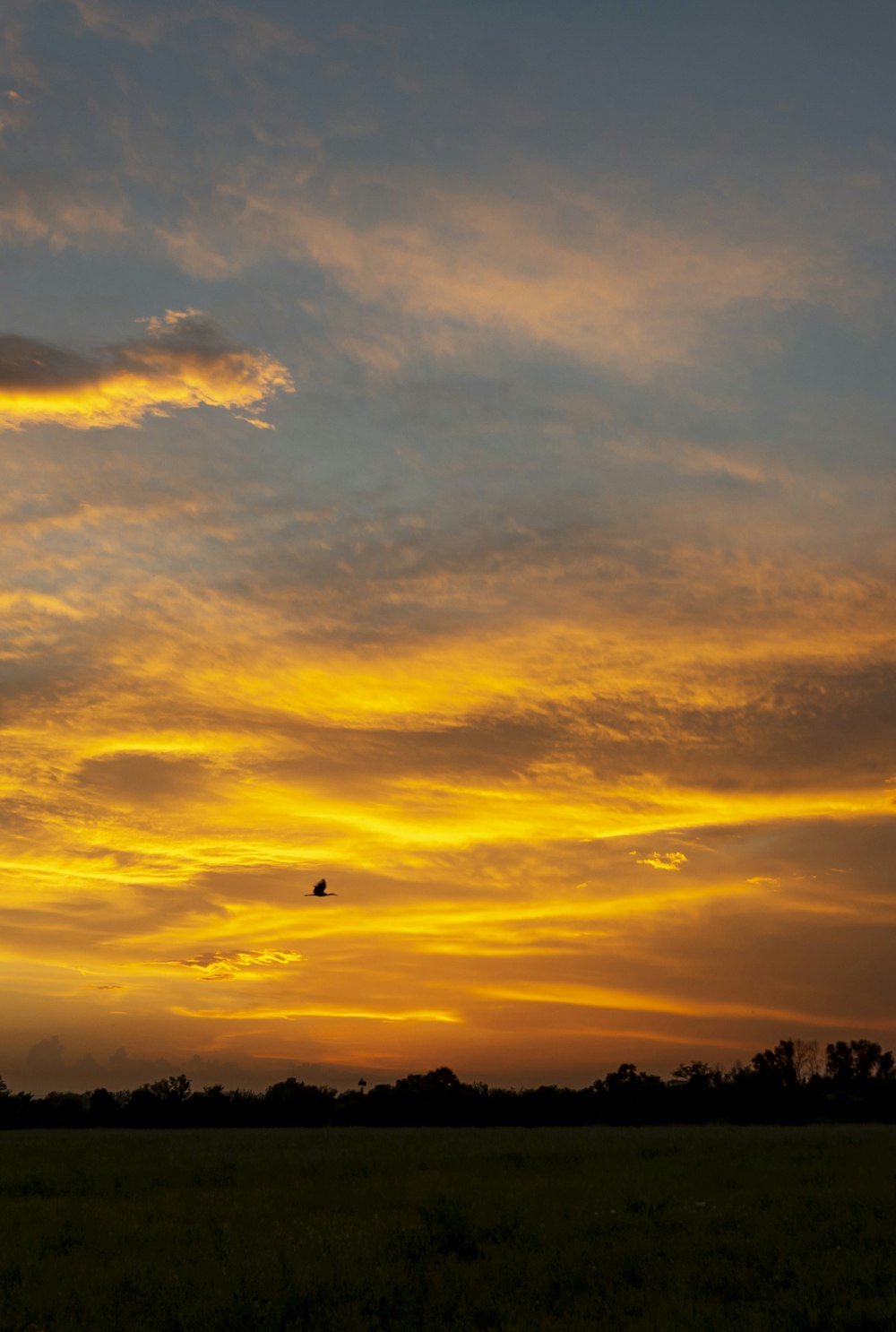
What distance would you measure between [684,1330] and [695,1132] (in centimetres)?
3242

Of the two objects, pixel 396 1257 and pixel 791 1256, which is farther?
pixel 396 1257

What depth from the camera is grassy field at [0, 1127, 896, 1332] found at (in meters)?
15.8

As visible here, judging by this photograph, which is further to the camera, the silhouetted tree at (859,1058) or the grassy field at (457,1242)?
the silhouetted tree at (859,1058)

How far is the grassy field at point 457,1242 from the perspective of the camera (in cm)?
1581

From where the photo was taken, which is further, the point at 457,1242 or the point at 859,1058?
the point at 859,1058

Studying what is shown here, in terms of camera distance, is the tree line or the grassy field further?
the tree line

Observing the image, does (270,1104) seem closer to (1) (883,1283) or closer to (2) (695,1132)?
(2) (695,1132)

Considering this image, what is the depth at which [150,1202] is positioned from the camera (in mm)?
25703

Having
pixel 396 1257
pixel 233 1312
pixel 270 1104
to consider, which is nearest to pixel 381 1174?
pixel 396 1257

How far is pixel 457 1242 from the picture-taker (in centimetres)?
2022

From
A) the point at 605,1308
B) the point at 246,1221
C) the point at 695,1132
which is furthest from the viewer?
the point at 695,1132

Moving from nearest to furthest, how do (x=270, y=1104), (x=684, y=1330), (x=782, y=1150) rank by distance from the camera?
(x=684, y=1330), (x=782, y=1150), (x=270, y=1104)

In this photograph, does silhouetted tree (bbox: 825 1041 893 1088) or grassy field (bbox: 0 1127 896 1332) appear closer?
grassy field (bbox: 0 1127 896 1332)

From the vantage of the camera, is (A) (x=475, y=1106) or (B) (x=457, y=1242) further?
(A) (x=475, y=1106)
